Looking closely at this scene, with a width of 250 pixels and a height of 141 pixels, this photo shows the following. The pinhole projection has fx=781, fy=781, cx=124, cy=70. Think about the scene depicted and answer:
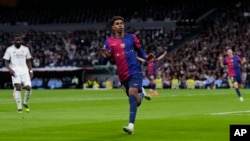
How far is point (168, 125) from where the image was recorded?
60.3 ft

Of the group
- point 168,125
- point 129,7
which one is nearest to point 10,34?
point 129,7

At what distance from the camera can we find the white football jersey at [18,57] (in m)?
25.9

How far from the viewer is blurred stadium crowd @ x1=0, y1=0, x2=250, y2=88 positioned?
2559 inches

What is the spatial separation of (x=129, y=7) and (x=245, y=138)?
6794cm

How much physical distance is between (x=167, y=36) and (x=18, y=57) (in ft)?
149

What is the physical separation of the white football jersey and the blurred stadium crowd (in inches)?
1479

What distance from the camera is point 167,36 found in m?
70.8

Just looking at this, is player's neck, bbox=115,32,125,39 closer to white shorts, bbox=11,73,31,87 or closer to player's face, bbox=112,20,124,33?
player's face, bbox=112,20,124,33

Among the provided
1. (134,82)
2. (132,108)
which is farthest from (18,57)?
(132,108)

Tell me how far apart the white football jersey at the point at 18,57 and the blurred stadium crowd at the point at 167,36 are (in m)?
37.6

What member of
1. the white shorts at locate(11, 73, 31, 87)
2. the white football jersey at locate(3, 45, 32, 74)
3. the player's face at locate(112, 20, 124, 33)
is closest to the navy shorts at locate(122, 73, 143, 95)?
the player's face at locate(112, 20, 124, 33)

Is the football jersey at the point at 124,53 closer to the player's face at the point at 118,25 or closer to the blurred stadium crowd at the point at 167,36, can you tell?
the player's face at the point at 118,25

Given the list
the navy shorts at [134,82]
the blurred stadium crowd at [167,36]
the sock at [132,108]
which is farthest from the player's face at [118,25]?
the blurred stadium crowd at [167,36]

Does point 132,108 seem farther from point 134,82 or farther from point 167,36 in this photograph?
point 167,36
